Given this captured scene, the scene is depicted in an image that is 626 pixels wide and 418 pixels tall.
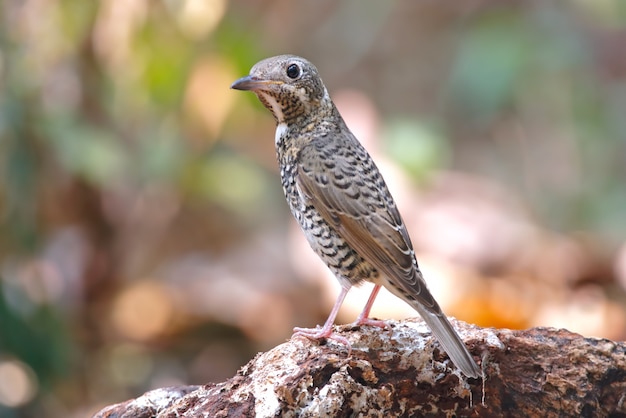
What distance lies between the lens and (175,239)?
8.75 metres

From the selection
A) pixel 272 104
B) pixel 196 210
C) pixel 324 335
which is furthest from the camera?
pixel 196 210

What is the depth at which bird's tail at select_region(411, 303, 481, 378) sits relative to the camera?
3.64m

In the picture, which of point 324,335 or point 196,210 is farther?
point 196,210

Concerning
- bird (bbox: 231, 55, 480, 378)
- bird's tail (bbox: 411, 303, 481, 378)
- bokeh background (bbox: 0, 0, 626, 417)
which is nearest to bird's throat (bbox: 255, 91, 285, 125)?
bird (bbox: 231, 55, 480, 378)

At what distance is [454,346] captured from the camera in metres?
3.66

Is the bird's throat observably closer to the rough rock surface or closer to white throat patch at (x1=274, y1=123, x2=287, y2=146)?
white throat patch at (x1=274, y1=123, x2=287, y2=146)

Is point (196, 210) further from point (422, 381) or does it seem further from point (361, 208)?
point (422, 381)

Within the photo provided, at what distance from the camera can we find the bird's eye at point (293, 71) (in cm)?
456

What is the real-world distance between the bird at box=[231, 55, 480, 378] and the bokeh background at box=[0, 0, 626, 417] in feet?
6.62

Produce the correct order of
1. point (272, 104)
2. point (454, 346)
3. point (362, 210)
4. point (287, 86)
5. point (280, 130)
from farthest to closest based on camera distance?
point (280, 130)
point (272, 104)
point (287, 86)
point (362, 210)
point (454, 346)

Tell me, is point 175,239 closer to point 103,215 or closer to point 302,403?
point 103,215

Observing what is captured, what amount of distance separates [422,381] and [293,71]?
160 cm

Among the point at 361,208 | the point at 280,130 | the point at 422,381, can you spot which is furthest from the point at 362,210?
the point at 422,381

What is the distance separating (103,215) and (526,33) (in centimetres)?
421
